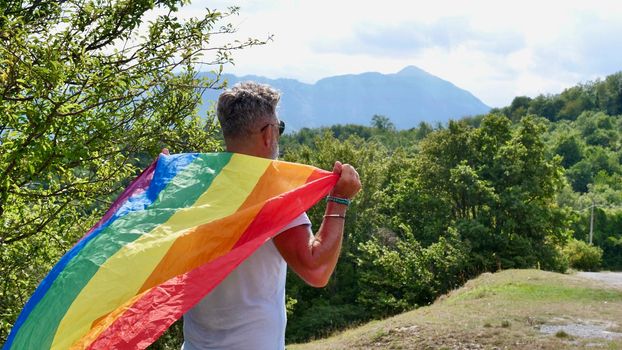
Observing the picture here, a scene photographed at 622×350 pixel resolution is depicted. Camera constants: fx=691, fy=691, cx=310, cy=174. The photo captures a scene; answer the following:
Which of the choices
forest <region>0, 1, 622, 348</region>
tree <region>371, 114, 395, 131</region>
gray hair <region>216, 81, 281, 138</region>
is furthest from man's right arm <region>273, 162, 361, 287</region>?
tree <region>371, 114, 395, 131</region>

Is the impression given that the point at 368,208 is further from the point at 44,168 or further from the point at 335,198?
the point at 335,198

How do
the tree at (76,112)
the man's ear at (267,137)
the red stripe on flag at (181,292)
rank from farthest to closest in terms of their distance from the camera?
the tree at (76,112), the man's ear at (267,137), the red stripe on flag at (181,292)

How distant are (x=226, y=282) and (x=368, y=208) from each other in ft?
135

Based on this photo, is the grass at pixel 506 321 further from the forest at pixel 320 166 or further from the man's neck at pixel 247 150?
the man's neck at pixel 247 150

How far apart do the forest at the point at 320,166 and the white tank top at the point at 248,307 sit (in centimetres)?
313

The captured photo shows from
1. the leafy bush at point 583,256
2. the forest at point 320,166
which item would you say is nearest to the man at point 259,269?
the forest at point 320,166

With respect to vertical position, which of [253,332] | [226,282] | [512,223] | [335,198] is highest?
[335,198]

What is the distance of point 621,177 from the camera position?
86.8m

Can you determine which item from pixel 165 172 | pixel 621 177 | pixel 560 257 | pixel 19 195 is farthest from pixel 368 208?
pixel 621 177

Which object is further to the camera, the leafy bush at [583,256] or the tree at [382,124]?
the tree at [382,124]

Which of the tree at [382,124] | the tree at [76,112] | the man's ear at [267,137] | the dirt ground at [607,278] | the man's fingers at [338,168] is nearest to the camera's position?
the man's ear at [267,137]

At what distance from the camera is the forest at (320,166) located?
19.7ft

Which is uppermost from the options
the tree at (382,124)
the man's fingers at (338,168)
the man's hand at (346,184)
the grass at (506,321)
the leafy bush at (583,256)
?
the tree at (382,124)

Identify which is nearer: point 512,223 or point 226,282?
point 226,282
